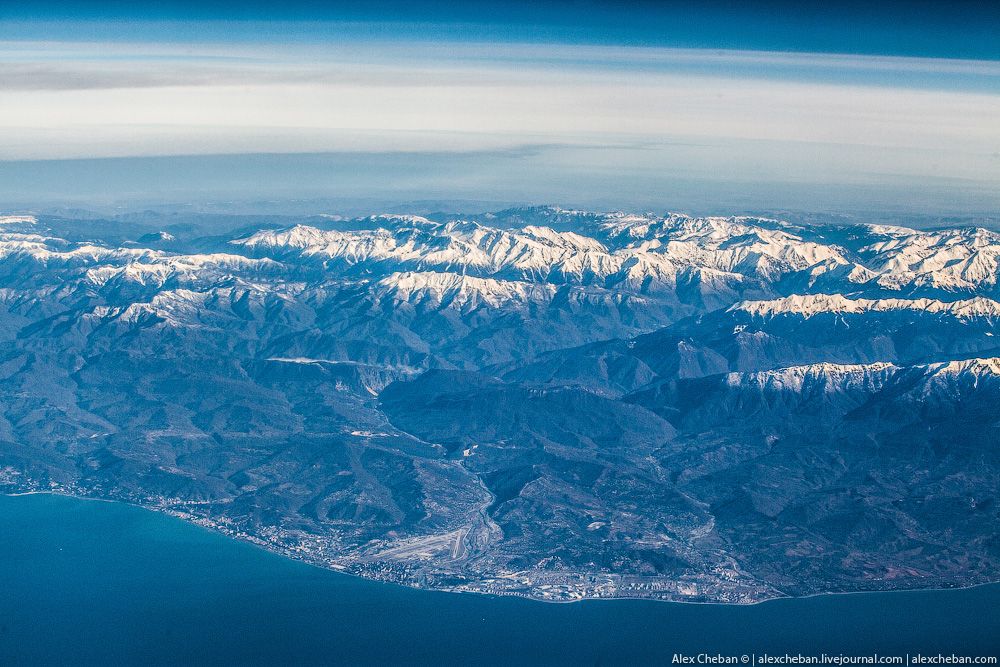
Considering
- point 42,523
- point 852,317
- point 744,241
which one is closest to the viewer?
point 42,523

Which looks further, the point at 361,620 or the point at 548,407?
the point at 548,407

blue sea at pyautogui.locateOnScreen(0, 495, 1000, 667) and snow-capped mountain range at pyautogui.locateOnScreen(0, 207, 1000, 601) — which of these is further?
snow-capped mountain range at pyautogui.locateOnScreen(0, 207, 1000, 601)

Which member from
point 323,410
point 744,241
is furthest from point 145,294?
point 744,241

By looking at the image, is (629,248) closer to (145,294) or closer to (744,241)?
(744,241)

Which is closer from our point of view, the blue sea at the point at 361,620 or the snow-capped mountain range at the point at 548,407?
the blue sea at the point at 361,620
